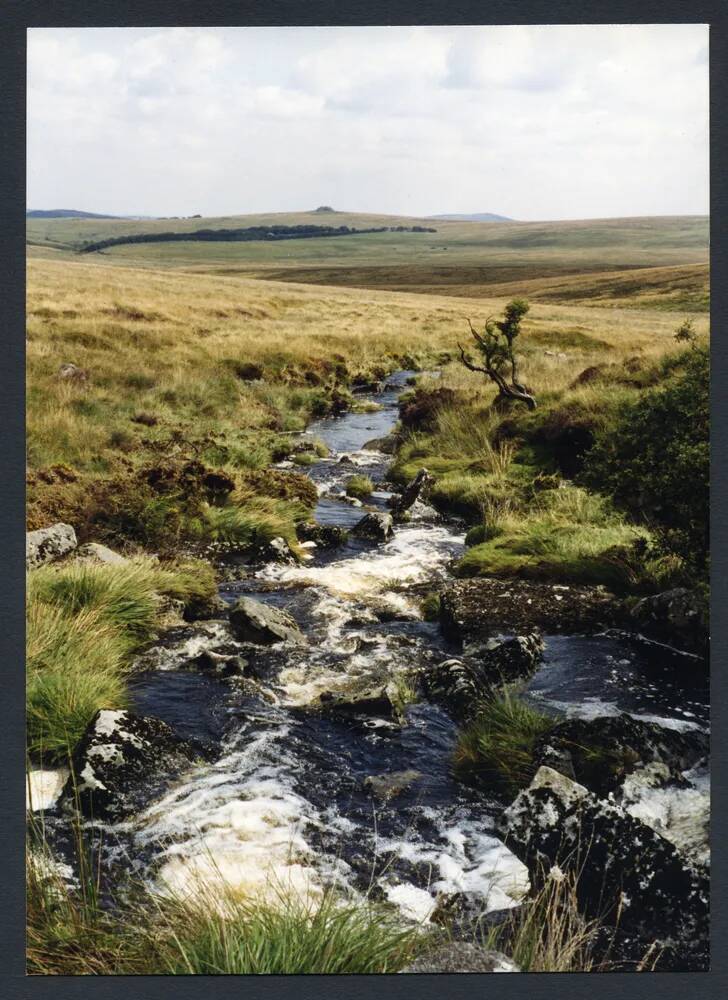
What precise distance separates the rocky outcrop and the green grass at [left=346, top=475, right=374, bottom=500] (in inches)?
146

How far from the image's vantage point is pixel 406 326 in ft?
66.6

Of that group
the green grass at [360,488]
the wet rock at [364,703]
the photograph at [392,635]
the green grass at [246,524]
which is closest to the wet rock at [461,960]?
the photograph at [392,635]

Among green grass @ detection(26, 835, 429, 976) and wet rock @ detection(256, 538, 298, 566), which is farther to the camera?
wet rock @ detection(256, 538, 298, 566)

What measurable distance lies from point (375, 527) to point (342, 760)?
369 centimetres

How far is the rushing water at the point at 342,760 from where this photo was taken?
14.0ft

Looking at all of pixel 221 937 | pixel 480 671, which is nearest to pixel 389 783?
pixel 480 671

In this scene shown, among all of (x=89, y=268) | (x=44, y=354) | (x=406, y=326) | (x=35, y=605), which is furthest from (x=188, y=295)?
(x=35, y=605)

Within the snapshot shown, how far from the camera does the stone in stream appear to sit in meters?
8.91

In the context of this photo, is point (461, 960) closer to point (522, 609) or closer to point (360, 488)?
point (522, 609)

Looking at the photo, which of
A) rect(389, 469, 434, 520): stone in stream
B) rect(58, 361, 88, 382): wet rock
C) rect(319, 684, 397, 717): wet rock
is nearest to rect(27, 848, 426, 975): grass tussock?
rect(319, 684, 397, 717): wet rock

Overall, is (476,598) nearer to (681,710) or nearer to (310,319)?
(681,710)

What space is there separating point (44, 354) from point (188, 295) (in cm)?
1787

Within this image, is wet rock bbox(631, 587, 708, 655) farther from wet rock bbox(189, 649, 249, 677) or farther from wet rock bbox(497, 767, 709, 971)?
wet rock bbox(189, 649, 249, 677)

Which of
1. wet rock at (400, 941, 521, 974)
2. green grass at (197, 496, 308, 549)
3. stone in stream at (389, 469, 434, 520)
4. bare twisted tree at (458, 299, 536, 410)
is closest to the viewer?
Answer: wet rock at (400, 941, 521, 974)
